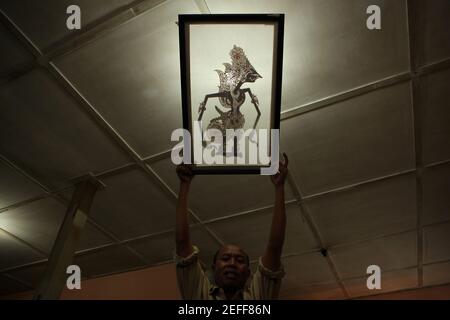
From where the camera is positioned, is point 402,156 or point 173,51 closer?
point 173,51

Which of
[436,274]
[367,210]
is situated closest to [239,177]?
[367,210]

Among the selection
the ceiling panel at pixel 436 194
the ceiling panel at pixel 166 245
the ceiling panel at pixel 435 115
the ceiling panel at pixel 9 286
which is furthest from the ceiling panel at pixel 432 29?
the ceiling panel at pixel 9 286

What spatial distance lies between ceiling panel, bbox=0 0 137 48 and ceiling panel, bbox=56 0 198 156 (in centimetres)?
12

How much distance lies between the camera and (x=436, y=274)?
412 cm

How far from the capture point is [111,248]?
153 inches

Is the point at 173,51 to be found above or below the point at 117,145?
above

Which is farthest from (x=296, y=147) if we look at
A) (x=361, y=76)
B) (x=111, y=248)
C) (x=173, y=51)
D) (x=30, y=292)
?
(x=30, y=292)

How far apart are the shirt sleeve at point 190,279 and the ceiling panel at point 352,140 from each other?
1483 mm

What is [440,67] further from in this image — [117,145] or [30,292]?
[30,292]

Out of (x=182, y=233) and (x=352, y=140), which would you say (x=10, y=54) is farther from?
(x=352, y=140)

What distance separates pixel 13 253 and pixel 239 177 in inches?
116
